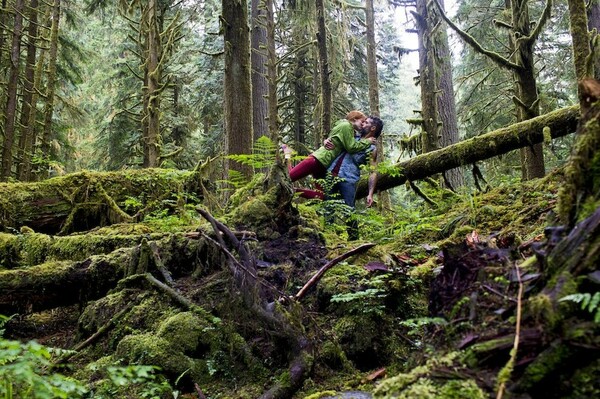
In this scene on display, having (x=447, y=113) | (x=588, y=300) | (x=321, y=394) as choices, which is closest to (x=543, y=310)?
(x=588, y=300)

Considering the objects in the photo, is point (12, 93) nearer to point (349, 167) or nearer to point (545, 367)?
point (349, 167)

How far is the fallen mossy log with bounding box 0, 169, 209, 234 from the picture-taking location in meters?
7.02

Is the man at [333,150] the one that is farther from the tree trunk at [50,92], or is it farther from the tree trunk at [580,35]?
the tree trunk at [50,92]

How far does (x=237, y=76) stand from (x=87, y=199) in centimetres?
358

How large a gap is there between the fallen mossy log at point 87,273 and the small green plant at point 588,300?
3.13m

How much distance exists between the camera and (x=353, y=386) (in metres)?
2.56

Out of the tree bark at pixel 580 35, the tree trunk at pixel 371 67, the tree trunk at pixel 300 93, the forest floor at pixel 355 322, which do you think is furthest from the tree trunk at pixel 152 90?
the tree bark at pixel 580 35

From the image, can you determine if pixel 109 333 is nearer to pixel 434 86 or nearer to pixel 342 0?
pixel 434 86

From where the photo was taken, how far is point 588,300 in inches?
51.9

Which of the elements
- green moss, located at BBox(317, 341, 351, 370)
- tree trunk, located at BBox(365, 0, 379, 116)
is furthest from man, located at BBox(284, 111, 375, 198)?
tree trunk, located at BBox(365, 0, 379, 116)

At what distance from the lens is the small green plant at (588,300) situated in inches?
50.8

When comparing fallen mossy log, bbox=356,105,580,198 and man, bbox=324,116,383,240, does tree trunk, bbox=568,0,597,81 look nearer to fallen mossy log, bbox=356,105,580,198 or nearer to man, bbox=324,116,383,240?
fallen mossy log, bbox=356,105,580,198

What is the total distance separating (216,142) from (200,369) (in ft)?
59.1

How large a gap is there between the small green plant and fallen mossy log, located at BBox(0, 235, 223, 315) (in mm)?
3133
